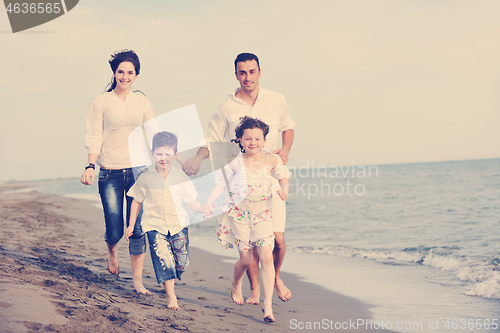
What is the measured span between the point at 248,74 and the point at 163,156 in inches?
41.7

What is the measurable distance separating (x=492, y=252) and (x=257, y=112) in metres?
6.43

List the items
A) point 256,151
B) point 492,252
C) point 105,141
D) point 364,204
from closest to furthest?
point 256,151, point 105,141, point 492,252, point 364,204

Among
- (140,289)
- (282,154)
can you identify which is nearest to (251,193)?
(282,154)

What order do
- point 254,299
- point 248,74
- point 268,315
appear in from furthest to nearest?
point 254,299 → point 248,74 → point 268,315

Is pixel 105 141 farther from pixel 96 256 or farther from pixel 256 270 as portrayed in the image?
pixel 96 256

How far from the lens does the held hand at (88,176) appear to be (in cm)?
348

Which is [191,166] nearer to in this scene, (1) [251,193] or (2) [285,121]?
(1) [251,193]

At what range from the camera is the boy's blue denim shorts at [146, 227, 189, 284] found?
3.43 meters

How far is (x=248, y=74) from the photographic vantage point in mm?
3711

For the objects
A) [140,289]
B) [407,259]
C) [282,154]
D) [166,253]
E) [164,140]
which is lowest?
[407,259]

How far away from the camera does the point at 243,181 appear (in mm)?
3564

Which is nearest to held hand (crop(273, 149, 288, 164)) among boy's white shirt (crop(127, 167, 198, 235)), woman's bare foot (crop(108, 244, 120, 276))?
boy's white shirt (crop(127, 167, 198, 235))

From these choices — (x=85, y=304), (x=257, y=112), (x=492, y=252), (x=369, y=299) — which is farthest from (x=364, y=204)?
(x=85, y=304)

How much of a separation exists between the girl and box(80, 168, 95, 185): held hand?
106 cm
